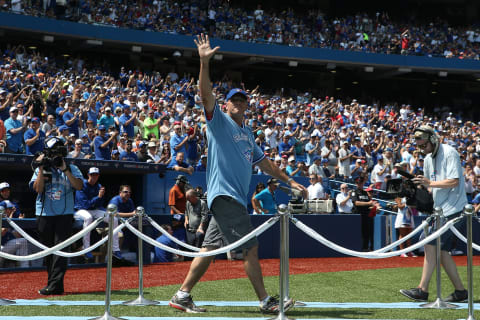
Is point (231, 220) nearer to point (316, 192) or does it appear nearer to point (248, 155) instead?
point (248, 155)

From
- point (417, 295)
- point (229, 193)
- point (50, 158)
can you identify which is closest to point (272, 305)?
point (229, 193)

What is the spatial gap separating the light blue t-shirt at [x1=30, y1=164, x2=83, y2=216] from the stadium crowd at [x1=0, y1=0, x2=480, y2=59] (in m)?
21.1

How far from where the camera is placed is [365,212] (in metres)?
16.5

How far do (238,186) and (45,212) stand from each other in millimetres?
2988

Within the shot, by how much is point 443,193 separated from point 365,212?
912cm

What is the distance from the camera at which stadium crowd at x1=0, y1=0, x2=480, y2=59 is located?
29.6 metres

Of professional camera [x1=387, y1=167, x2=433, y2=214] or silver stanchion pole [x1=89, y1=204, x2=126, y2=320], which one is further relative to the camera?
professional camera [x1=387, y1=167, x2=433, y2=214]

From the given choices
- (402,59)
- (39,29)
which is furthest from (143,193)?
(402,59)

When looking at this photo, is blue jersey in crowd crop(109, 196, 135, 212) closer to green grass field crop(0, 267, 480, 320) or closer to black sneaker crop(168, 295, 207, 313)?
green grass field crop(0, 267, 480, 320)

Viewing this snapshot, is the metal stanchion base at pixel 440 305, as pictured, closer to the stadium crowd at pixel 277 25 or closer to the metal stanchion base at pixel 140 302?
the metal stanchion base at pixel 140 302

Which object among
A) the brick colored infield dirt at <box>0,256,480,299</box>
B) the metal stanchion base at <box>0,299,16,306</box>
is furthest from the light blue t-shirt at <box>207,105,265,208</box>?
the brick colored infield dirt at <box>0,256,480,299</box>

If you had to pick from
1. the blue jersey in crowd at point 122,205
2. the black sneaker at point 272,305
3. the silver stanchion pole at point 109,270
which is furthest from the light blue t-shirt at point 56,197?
the blue jersey in crowd at point 122,205

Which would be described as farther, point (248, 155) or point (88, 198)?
point (88, 198)

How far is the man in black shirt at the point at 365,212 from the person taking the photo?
16406mm
